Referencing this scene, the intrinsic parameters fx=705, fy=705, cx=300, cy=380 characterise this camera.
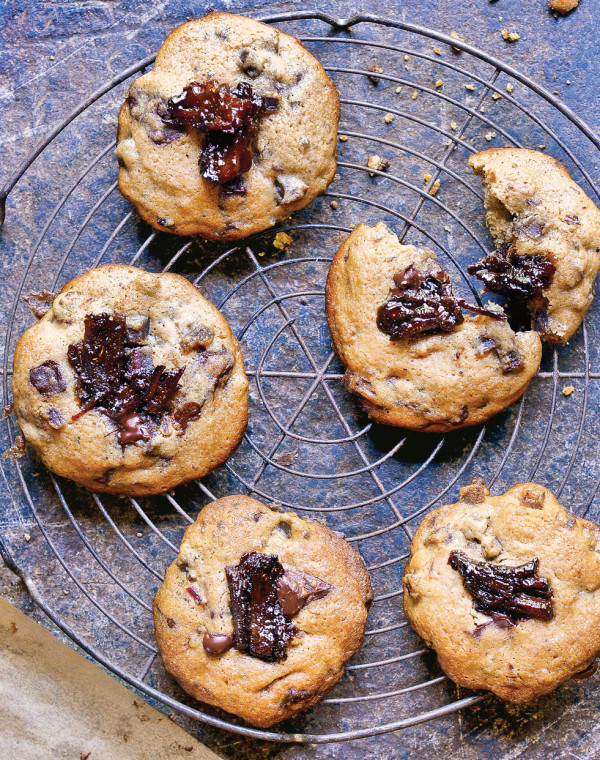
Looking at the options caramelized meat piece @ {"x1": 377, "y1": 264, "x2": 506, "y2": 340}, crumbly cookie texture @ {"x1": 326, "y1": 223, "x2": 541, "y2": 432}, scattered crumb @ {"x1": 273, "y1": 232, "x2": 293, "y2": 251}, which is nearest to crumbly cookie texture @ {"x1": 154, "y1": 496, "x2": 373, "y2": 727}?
crumbly cookie texture @ {"x1": 326, "y1": 223, "x2": 541, "y2": 432}

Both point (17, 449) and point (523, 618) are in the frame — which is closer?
point (523, 618)

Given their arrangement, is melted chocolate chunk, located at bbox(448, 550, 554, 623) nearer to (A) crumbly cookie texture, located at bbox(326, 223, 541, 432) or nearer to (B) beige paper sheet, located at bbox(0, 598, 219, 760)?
(A) crumbly cookie texture, located at bbox(326, 223, 541, 432)

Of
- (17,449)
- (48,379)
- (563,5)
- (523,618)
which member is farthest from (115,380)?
(563,5)

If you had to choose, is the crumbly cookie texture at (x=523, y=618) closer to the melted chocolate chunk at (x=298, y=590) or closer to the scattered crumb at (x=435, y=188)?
the melted chocolate chunk at (x=298, y=590)

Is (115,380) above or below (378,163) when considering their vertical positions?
below

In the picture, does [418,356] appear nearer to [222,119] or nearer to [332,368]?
[332,368]

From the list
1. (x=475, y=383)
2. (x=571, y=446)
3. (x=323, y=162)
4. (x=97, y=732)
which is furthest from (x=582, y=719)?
(x=323, y=162)
